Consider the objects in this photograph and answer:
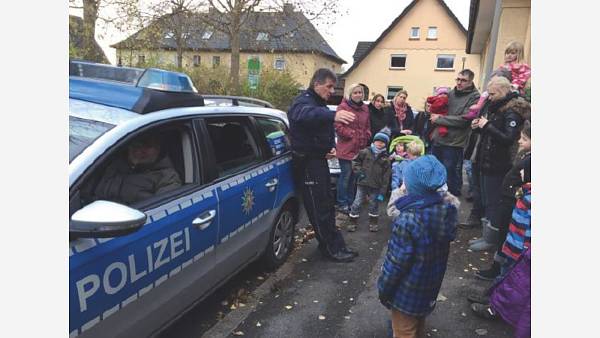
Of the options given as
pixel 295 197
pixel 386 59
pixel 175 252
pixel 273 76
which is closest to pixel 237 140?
pixel 295 197

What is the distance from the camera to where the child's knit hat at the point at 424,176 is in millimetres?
2525

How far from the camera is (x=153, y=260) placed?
2.46 metres

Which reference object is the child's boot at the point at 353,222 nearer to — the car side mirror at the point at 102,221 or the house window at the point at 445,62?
the car side mirror at the point at 102,221

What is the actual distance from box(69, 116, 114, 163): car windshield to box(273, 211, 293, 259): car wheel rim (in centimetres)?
218

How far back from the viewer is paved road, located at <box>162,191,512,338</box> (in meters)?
3.29

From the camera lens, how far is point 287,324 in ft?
11.1

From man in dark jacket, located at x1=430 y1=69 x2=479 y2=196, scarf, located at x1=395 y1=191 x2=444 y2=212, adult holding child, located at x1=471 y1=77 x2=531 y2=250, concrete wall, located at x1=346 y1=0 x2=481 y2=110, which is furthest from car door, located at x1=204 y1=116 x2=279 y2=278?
concrete wall, located at x1=346 y1=0 x2=481 y2=110

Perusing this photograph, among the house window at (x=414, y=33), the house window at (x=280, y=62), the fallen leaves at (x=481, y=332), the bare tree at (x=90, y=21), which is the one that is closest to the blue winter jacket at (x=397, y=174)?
the fallen leaves at (x=481, y=332)

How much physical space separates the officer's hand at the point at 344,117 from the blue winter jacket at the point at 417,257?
4.27ft

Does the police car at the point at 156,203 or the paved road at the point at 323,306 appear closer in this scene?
the police car at the point at 156,203

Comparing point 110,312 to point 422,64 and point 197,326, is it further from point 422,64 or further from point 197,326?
point 422,64

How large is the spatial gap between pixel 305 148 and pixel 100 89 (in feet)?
6.64

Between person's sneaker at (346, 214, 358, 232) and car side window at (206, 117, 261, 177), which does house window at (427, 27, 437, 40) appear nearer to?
person's sneaker at (346, 214, 358, 232)

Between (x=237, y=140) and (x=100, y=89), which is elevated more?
(x=100, y=89)
